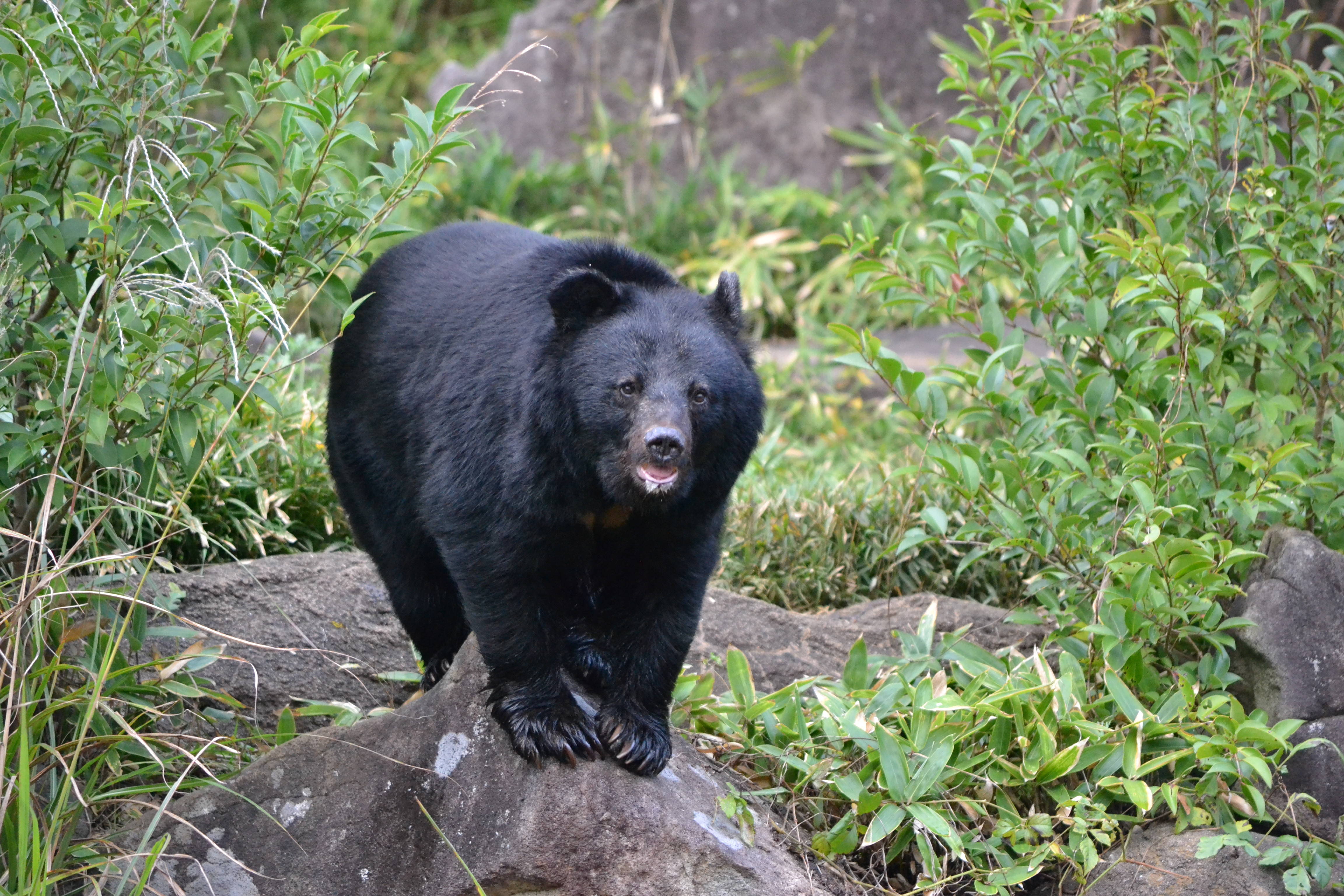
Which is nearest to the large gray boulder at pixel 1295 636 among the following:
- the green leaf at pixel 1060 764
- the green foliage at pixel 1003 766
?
the green foliage at pixel 1003 766

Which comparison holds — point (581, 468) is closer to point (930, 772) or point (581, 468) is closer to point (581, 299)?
point (581, 299)

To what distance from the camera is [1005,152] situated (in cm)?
459

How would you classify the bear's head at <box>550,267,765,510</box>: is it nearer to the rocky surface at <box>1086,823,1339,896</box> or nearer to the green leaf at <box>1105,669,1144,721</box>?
the green leaf at <box>1105,669,1144,721</box>

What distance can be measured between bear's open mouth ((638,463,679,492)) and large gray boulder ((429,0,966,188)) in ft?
23.7

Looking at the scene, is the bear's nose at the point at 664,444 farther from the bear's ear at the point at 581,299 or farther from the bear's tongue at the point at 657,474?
the bear's ear at the point at 581,299

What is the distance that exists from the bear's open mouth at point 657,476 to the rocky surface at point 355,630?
1327 millimetres

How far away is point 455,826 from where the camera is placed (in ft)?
10.4

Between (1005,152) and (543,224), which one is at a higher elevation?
(1005,152)

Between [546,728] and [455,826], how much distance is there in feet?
1.06

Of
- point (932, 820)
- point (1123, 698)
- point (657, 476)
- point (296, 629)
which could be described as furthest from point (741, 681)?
point (296, 629)

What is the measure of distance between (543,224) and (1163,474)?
5610 millimetres

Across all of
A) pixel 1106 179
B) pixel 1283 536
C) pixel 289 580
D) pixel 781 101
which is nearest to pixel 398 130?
pixel 781 101

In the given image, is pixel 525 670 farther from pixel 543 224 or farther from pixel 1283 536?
pixel 543 224

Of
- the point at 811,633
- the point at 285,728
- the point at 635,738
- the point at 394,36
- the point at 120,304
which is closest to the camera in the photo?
the point at 120,304
